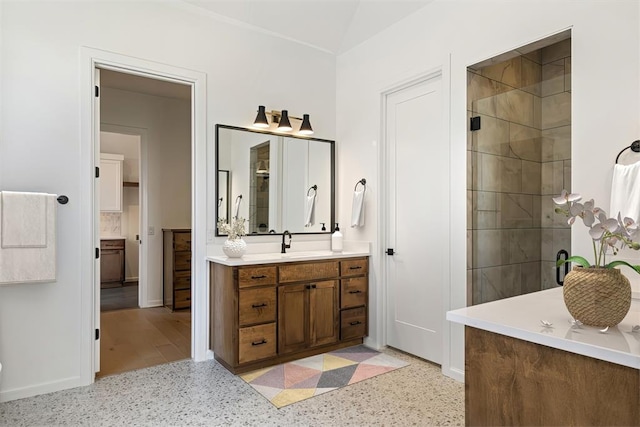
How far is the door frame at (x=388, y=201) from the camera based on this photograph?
3027 mm

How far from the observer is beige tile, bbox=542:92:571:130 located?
8.76ft

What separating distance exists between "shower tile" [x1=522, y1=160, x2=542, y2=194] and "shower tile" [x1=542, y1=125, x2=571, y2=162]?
88mm

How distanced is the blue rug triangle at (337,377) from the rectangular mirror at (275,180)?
133 centimetres

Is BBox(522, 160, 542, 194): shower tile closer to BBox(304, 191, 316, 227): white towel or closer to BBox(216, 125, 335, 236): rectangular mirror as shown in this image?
BBox(216, 125, 335, 236): rectangular mirror

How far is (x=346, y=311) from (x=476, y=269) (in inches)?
47.0

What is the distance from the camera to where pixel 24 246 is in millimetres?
2586

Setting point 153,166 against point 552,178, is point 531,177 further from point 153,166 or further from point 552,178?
point 153,166

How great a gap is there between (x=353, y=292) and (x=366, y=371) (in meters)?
0.74

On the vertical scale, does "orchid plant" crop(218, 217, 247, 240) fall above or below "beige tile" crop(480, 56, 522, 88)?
below

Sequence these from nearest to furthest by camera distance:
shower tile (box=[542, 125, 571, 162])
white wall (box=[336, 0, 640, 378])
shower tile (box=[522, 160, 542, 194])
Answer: white wall (box=[336, 0, 640, 378])
shower tile (box=[542, 125, 571, 162])
shower tile (box=[522, 160, 542, 194])

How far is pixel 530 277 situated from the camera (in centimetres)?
305

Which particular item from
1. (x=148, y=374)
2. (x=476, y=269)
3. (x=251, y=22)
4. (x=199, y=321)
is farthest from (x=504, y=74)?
(x=148, y=374)

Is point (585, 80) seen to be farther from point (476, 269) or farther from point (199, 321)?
point (199, 321)

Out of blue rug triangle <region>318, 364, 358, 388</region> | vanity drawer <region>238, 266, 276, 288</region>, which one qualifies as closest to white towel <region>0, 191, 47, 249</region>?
vanity drawer <region>238, 266, 276, 288</region>
